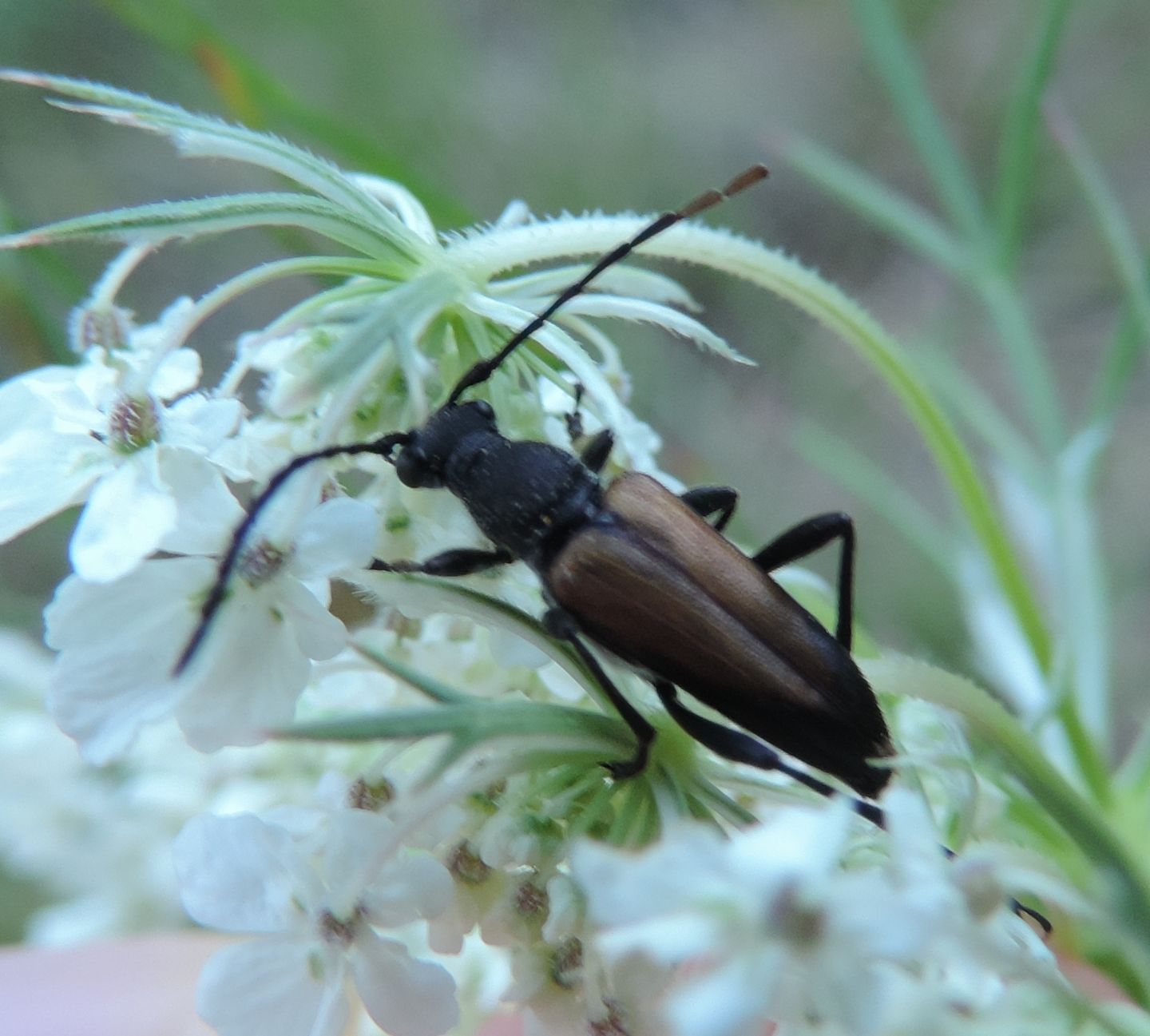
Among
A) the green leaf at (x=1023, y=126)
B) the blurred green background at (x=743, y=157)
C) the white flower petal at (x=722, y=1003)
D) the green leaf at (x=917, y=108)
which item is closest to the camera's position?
the white flower petal at (x=722, y=1003)

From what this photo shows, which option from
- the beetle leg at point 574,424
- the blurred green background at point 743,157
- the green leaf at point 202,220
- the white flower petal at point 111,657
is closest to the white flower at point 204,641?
the white flower petal at point 111,657

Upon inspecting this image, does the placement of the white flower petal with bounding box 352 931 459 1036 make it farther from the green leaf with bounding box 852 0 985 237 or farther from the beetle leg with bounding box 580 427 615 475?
the green leaf with bounding box 852 0 985 237

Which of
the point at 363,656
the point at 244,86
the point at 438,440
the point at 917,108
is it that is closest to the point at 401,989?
the point at 363,656

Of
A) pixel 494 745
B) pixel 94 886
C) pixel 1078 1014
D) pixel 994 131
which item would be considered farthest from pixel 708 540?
pixel 994 131

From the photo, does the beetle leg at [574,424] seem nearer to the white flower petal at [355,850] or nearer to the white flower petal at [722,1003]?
the white flower petal at [355,850]

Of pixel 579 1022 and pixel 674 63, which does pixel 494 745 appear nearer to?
pixel 579 1022

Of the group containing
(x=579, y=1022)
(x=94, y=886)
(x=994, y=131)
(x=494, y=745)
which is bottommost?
(x=94, y=886)
